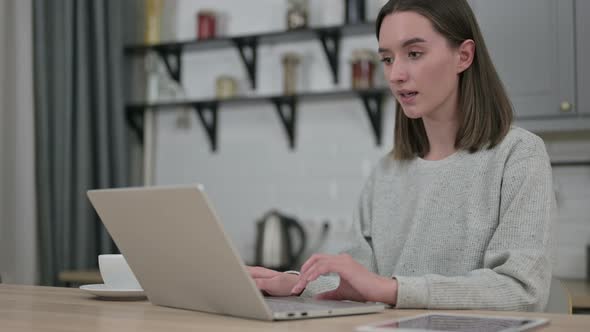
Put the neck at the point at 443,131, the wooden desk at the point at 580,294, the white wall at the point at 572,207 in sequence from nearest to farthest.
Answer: the neck at the point at 443,131, the wooden desk at the point at 580,294, the white wall at the point at 572,207

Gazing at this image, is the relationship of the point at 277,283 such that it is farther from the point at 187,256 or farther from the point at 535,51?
the point at 535,51

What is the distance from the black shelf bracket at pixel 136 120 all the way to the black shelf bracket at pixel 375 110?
1127 mm

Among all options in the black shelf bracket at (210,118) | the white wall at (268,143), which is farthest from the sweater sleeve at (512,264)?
the black shelf bracket at (210,118)

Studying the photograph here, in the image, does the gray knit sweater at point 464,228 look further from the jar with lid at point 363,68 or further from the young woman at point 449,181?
the jar with lid at point 363,68

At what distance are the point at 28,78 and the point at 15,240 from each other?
0.65 metres

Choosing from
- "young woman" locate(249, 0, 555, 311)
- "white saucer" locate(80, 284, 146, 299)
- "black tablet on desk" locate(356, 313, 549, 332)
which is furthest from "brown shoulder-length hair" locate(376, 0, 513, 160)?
"white saucer" locate(80, 284, 146, 299)

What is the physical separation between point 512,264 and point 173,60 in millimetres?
2823

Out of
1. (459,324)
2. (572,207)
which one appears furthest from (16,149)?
(459,324)

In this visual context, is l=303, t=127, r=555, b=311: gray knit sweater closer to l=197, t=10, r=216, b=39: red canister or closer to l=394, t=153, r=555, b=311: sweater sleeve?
l=394, t=153, r=555, b=311: sweater sleeve

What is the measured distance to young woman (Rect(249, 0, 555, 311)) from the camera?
1.36 m

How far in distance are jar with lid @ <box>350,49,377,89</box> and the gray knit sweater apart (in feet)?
5.27

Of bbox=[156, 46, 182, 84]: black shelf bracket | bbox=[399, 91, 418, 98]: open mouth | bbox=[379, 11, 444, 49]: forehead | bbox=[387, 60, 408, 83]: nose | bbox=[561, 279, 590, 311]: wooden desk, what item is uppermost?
bbox=[156, 46, 182, 84]: black shelf bracket

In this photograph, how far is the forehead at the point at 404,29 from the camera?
1.55 meters

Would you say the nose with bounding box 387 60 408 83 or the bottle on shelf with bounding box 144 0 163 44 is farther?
the bottle on shelf with bounding box 144 0 163 44
